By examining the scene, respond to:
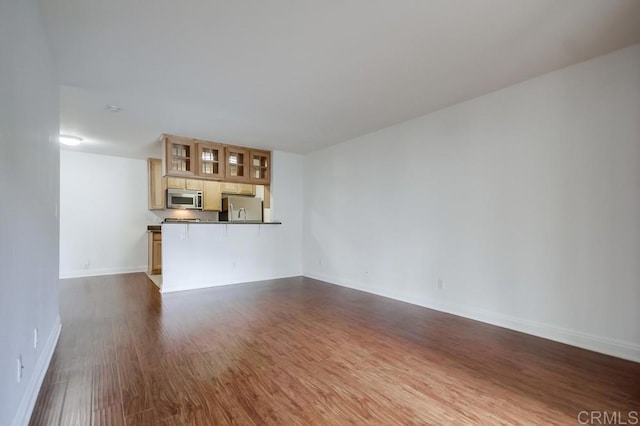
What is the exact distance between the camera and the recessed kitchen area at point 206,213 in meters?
4.82

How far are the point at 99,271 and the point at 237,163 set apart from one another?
12.2ft

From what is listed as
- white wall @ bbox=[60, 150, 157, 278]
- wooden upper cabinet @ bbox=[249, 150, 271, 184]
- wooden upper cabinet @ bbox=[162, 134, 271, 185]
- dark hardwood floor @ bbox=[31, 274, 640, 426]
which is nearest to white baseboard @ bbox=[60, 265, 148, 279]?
white wall @ bbox=[60, 150, 157, 278]

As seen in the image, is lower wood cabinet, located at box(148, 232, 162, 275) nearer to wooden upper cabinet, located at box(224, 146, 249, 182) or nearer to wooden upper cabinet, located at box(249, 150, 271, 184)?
wooden upper cabinet, located at box(224, 146, 249, 182)

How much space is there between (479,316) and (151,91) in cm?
439

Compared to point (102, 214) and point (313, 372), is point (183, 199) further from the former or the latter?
point (313, 372)

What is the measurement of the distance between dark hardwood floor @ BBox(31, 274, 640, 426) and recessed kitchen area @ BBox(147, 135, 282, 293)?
1.33 meters

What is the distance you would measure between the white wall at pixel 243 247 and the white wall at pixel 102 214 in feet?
8.20

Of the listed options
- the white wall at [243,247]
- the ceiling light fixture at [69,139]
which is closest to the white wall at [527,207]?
the white wall at [243,247]

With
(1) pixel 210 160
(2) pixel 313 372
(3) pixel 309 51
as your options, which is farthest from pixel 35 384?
(1) pixel 210 160

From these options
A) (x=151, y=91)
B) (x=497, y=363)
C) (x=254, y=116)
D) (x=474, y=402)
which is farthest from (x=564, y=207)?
(x=151, y=91)

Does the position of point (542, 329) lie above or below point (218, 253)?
below

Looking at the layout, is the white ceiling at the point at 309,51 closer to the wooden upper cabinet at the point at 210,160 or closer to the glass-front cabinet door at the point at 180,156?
the glass-front cabinet door at the point at 180,156

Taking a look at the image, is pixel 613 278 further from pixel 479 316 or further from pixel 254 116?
pixel 254 116

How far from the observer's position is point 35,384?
6.22 ft
